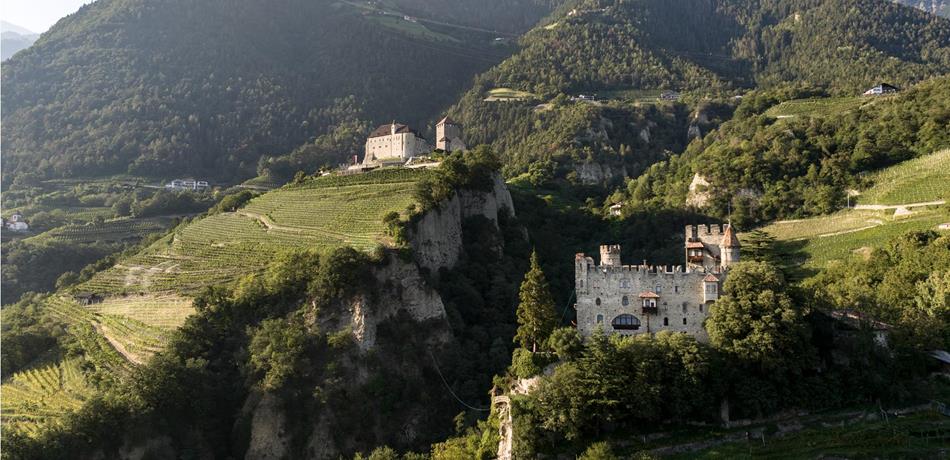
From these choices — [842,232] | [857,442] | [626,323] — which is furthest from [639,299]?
[842,232]

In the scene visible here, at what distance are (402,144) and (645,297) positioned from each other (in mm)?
49474

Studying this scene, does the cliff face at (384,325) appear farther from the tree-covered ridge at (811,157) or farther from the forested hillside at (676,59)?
the forested hillside at (676,59)

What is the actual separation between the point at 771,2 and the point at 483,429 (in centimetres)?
17112

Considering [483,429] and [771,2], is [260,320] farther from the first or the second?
[771,2]

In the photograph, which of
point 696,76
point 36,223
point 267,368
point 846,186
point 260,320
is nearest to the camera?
point 267,368

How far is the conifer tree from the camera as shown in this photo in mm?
38562

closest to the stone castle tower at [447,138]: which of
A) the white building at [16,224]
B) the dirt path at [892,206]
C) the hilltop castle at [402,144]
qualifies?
the hilltop castle at [402,144]

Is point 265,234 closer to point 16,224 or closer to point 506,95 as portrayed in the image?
point 16,224

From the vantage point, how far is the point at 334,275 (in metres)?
47.9

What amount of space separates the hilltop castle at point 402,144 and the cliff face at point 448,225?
16.1 metres

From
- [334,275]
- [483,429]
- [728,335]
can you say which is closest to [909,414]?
[728,335]

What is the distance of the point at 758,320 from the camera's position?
35.4 metres

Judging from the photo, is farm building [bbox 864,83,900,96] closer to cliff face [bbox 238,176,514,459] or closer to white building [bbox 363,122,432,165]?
white building [bbox 363,122,432,165]

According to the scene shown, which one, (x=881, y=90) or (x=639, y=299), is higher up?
(x=881, y=90)
